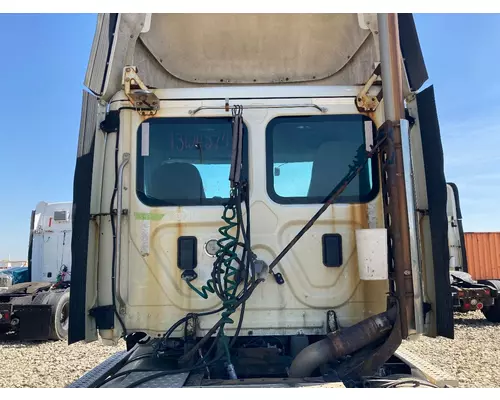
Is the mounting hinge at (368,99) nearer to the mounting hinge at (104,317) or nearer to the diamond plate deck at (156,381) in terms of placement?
the diamond plate deck at (156,381)

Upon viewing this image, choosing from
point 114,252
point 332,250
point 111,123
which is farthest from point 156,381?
point 111,123

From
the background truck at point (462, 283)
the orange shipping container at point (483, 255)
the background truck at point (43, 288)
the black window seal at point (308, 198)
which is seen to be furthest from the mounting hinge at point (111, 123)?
the orange shipping container at point (483, 255)

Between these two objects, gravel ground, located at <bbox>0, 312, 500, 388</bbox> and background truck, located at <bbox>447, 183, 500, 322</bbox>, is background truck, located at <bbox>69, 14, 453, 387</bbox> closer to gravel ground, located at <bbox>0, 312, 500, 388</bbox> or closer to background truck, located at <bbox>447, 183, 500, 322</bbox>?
gravel ground, located at <bbox>0, 312, 500, 388</bbox>

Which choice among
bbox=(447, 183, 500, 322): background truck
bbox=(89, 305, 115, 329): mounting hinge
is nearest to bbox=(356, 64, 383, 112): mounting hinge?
bbox=(89, 305, 115, 329): mounting hinge

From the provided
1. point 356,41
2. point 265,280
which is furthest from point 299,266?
point 356,41

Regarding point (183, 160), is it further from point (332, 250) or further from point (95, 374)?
point (95, 374)

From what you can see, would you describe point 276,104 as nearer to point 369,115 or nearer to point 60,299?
point 369,115

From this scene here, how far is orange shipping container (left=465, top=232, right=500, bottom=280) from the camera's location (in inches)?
714

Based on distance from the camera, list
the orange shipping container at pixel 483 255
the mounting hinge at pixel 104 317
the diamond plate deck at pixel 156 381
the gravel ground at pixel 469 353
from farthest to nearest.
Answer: the orange shipping container at pixel 483 255, the gravel ground at pixel 469 353, the mounting hinge at pixel 104 317, the diamond plate deck at pixel 156 381

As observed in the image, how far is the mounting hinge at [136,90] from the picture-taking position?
3.01 metres

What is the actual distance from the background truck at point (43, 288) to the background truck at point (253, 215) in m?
6.37

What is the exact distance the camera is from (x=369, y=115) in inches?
123

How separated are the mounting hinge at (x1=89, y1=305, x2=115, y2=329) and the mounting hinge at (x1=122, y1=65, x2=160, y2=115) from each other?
142cm

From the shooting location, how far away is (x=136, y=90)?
2.99 m
